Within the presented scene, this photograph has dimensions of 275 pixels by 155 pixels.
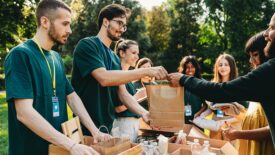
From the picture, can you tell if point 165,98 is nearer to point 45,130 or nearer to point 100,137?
point 100,137

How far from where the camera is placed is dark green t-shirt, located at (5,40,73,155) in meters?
2.13

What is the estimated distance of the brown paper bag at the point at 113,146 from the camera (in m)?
2.21

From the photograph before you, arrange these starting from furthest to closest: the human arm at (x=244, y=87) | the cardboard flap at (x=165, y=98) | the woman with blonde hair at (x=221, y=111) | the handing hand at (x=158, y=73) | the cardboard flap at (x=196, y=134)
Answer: the woman with blonde hair at (x=221, y=111)
the cardboard flap at (x=196, y=134)
the handing hand at (x=158, y=73)
the cardboard flap at (x=165, y=98)
the human arm at (x=244, y=87)

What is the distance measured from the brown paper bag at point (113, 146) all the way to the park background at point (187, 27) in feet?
70.9

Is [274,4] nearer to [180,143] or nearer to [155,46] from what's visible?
[155,46]

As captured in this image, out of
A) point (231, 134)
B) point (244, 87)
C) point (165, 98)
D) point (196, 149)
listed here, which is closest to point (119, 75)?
point (165, 98)

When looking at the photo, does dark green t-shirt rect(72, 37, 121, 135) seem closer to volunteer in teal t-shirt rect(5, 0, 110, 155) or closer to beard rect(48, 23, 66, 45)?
volunteer in teal t-shirt rect(5, 0, 110, 155)

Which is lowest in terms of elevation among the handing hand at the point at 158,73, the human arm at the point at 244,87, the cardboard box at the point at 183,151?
the cardboard box at the point at 183,151

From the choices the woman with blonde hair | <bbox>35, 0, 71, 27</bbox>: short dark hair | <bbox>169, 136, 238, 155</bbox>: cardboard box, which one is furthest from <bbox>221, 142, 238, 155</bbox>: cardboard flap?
<bbox>35, 0, 71, 27</bbox>: short dark hair

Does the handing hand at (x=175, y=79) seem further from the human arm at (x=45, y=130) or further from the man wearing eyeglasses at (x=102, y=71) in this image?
the human arm at (x=45, y=130)

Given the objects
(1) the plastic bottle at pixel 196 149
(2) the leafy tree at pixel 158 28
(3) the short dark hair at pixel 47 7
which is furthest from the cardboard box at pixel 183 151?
(2) the leafy tree at pixel 158 28

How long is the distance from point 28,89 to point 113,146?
2.27 ft

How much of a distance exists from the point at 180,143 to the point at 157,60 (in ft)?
82.7

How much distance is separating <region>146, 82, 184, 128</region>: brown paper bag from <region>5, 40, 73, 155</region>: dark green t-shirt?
819 millimetres
